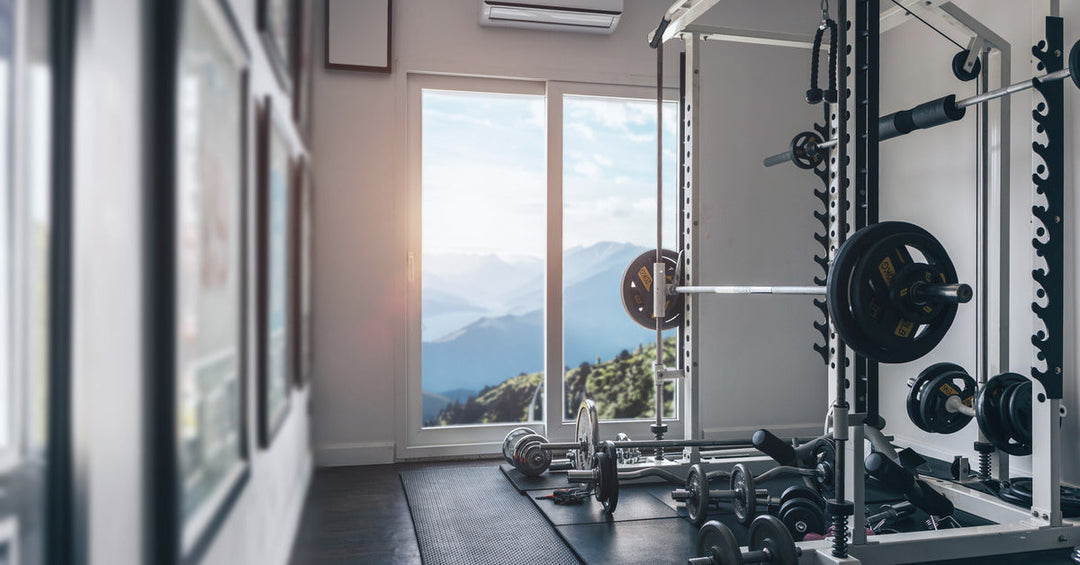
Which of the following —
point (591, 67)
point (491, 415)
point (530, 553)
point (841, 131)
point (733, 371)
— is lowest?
point (530, 553)

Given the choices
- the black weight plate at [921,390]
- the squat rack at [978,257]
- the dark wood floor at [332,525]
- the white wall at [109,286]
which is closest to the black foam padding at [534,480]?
the squat rack at [978,257]

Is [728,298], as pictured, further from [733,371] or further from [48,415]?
[48,415]

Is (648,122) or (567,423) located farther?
(648,122)

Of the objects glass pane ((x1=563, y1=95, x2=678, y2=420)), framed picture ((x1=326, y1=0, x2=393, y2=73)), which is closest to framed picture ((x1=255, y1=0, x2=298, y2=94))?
framed picture ((x1=326, y1=0, x2=393, y2=73))

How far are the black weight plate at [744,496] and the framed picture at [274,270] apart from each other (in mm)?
2002

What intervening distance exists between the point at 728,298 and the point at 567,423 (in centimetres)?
98

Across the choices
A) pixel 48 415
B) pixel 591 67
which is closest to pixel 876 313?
pixel 48 415

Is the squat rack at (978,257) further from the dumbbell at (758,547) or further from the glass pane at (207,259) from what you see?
the glass pane at (207,259)

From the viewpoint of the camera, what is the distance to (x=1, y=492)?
0.43 feet

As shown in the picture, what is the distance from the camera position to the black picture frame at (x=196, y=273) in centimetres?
14

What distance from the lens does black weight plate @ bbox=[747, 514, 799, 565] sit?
1.58 metres

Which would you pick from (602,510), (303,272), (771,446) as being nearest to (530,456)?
(602,510)

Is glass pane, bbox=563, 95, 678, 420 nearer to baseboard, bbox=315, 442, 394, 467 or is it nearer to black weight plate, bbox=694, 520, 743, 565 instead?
black weight plate, bbox=694, 520, 743, 565

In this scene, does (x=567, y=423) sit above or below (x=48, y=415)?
below
